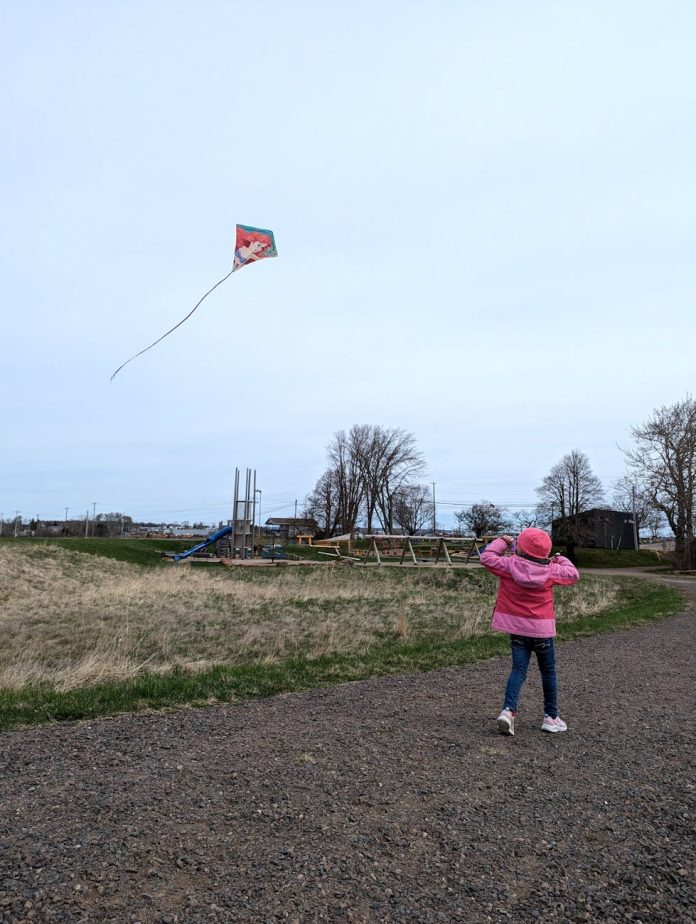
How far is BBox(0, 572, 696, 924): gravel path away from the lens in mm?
2773

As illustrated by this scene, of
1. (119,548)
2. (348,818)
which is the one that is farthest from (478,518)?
Result: (348,818)

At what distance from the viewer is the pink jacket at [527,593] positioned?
18.6 feet

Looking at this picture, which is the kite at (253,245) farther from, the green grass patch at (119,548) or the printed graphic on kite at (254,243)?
the green grass patch at (119,548)

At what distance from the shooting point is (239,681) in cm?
741

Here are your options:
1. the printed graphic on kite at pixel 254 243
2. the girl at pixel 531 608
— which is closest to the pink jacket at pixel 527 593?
the girl at pixel 531 608

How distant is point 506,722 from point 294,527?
72934 millimetres

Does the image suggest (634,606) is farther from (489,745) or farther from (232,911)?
(232,911)

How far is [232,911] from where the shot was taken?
2686 millimetres

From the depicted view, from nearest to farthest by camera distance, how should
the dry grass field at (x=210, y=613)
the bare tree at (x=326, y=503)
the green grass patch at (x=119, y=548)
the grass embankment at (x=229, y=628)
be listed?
the grass embankment at (x=229, y=628) → the dry grass field at (x=210, y=613) → the green grass patch at (x=119, y=548) → the bare tree at (x=326, y=503)

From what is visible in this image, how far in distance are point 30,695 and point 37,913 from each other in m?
4.41

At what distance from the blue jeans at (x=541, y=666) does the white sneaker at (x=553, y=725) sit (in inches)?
1.5

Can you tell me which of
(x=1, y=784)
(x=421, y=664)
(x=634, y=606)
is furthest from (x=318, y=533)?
(x=1, y=784)

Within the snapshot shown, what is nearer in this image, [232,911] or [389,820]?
[232,911]

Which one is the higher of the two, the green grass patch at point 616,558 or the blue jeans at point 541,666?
the blue jeans at point 541,666
